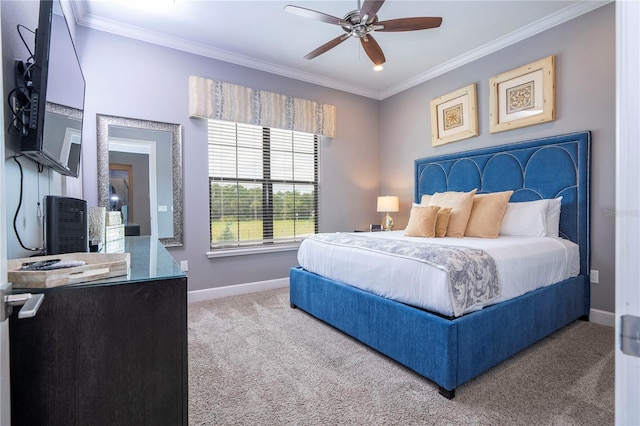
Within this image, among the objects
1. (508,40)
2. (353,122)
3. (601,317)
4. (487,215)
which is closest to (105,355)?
(487,215)

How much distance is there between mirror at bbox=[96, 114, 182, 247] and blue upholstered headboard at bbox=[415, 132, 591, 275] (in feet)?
10.6

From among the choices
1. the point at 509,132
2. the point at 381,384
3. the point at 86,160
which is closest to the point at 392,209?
the point at 509,132

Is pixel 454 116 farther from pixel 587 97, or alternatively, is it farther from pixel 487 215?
pixel 487 215

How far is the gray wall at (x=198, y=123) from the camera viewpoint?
2.92 meters

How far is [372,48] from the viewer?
2.70 meters

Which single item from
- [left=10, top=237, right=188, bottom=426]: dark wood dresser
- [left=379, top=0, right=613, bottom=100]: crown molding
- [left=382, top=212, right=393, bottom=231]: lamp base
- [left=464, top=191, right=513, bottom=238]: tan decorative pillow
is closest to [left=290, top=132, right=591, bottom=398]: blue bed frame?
[left=464, top=191, right=513, bottom=238]: tan decorative pillow

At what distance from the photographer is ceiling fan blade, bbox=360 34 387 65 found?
260 centimetres

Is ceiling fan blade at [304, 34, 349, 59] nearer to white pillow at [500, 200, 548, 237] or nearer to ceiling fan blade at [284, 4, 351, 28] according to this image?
ceiling fan blade at [284, 4, 351, 28]

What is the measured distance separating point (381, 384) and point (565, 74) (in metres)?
3.20

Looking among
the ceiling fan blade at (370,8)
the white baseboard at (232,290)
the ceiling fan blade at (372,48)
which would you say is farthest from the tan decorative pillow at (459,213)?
the white baseboard at (232,290)

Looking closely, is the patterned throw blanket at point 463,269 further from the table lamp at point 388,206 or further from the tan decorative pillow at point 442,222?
the table lamp at point 388,206

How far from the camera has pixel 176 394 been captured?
98 centimetres

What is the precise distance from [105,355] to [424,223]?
2623mm

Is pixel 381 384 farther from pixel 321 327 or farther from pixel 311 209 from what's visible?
pixel 311 209
